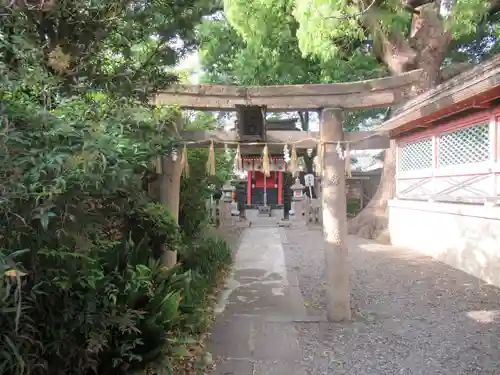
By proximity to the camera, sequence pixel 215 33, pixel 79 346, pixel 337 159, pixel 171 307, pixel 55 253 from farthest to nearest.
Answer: pixel 215 33 < pixel 337 159 < pixel 171 307 < pixel 79 346 < pixel 55 253

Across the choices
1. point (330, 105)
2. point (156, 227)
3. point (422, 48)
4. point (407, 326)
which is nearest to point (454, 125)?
point (422, 48)

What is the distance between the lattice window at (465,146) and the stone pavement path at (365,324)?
2.34 meters

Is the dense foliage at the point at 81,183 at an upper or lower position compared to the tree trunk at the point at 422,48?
lower

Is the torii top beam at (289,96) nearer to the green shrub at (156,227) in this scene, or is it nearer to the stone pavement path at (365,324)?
the green shrub at (156,227)

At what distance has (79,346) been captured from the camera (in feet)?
9.12

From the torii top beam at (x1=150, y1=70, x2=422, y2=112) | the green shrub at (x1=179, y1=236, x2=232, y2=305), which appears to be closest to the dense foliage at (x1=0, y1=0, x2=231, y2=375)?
the torii top beam at (x1=150, y1=70, x2=422, y2=112)

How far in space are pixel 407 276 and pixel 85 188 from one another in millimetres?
7472

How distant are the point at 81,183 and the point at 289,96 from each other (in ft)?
13.0

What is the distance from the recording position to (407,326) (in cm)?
531

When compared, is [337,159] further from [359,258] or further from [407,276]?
[359,258]

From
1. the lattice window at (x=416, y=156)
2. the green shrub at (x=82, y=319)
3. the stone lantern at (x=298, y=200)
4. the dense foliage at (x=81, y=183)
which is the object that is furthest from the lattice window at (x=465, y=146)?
the stone lantern at (x=298, y=200)

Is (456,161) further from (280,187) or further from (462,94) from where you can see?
(280,187)

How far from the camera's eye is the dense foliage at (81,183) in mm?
1904

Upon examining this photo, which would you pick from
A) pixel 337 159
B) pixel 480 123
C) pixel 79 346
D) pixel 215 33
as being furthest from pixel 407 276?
pixel 215 33
